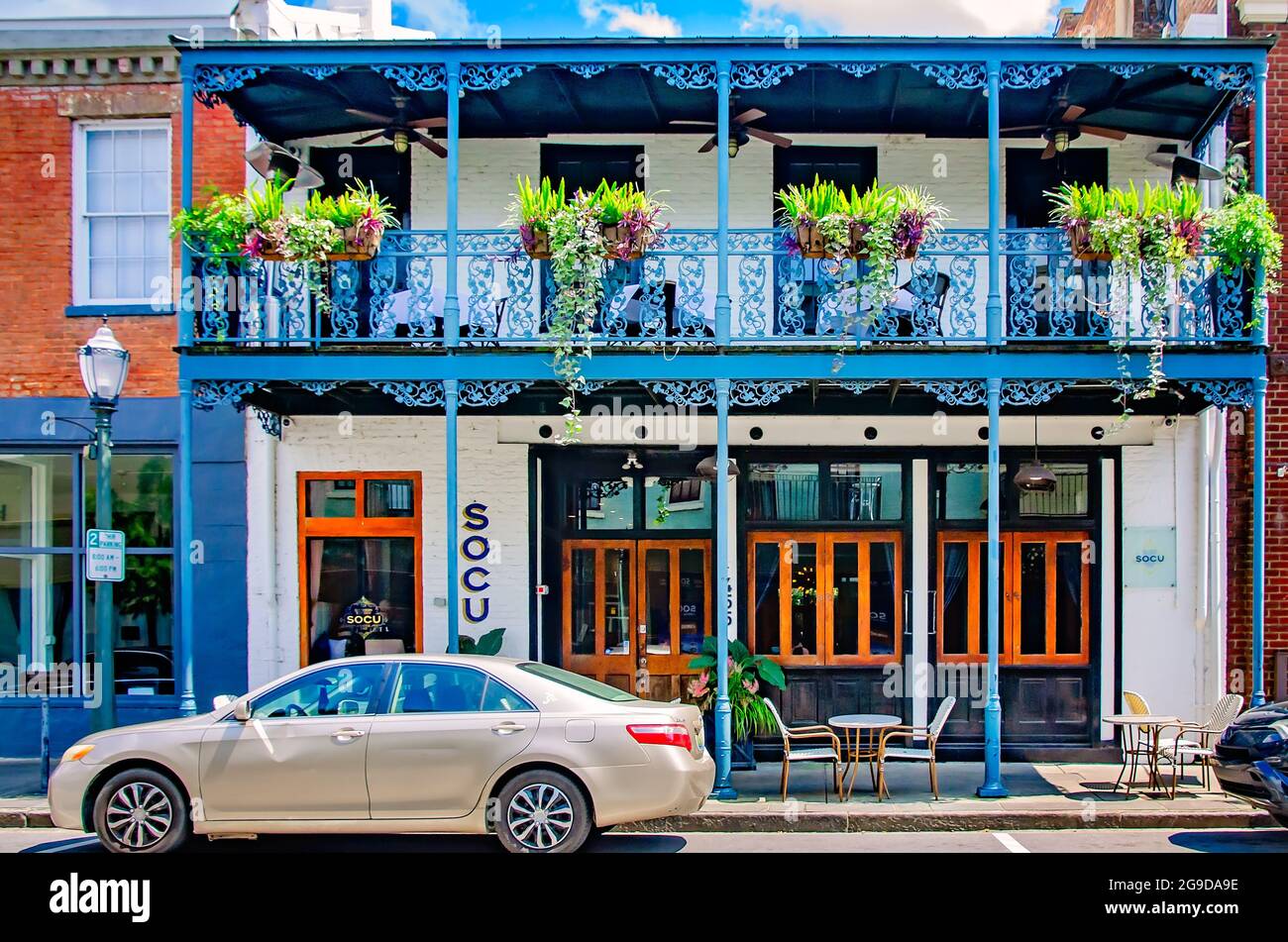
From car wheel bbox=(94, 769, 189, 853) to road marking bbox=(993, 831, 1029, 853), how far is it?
6010 mm

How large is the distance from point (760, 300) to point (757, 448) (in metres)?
2.06

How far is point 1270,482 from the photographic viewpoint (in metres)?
11.7

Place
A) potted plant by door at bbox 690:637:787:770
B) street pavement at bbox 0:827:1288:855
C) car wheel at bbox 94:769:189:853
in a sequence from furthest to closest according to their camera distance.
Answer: potted plant by door at bbox 690:637:787:770
street pavement at bbox 0:827:1288:855
car wheel at bbox 94:769:189:853

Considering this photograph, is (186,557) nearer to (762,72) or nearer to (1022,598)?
(762,72)

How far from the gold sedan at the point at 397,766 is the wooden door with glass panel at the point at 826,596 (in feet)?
13.5

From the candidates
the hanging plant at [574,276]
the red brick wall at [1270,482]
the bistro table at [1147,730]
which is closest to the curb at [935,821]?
the bistro table at [1147,730]

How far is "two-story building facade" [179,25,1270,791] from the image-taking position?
11156mm

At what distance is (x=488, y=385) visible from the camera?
10742 millimetres

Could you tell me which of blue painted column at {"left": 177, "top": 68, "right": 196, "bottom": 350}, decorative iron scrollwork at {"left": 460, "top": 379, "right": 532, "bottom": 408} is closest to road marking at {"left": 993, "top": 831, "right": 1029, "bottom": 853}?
decorative iron scrollwork at {"left": 460, "top": 379, "right": 532, "bottom": 408}

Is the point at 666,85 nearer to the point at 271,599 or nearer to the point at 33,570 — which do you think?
the point at 271,599

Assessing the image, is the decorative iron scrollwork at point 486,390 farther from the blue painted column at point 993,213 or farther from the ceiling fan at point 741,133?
the blue painted column at point 993,213

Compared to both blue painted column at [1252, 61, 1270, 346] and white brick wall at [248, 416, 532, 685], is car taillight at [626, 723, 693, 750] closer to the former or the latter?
white brick wall at [248, 416, 532, 685]

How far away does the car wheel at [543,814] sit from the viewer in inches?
312
